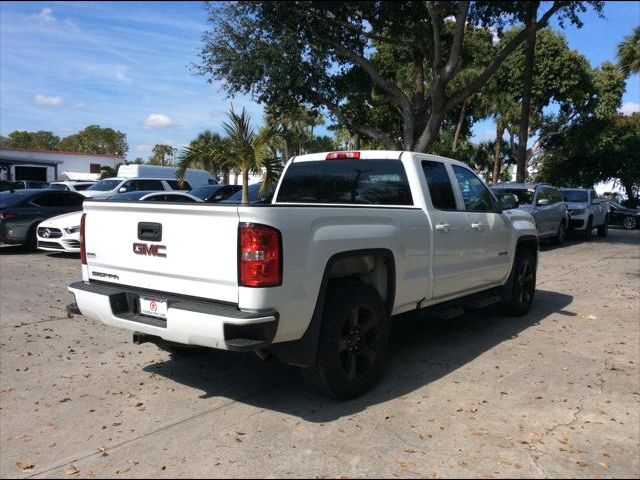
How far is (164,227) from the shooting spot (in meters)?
4.12

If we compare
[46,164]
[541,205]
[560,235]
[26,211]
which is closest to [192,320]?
[26,211]

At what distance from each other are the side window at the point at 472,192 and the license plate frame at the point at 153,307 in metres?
3.42

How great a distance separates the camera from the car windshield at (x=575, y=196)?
19.4 metres

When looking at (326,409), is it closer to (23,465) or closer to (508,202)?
(23,465)

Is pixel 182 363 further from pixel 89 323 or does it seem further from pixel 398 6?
pixel 398 6

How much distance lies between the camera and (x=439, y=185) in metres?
5.77

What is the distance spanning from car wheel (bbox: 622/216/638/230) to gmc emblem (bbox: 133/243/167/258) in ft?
92.6

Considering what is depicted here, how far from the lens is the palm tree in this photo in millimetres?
12109

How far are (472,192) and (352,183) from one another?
152cm

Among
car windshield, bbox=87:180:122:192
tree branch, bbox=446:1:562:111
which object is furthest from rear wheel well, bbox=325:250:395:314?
car windshield, bbox=87:180:122:192

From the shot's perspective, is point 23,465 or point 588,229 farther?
point 588,229

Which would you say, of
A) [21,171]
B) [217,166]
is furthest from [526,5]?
[21,171]

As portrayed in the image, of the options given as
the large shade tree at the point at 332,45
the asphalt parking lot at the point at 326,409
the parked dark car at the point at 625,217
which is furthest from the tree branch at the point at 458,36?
the parked dark car at the point at 625,217

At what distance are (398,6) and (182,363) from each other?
537 inches
